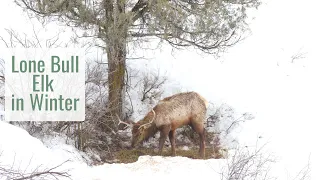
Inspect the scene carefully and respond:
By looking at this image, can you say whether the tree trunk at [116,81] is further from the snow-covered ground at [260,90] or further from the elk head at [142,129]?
the snow-covered ground at [260,90]

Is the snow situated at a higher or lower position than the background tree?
lower

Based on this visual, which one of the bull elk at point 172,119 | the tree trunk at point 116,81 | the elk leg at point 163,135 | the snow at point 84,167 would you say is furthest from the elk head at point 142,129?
the snow at point 84,167

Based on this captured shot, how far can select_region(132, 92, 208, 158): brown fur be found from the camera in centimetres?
1082

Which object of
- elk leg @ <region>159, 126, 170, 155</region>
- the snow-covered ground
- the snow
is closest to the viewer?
the snow

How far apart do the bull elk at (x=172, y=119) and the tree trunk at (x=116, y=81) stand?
2.39 ft

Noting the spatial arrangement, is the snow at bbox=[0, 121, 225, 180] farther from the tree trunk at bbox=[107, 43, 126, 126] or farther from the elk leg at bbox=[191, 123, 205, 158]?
the tree trunk at bbox=[107, 43, 126, 126]

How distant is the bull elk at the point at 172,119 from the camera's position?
10820 millimetres

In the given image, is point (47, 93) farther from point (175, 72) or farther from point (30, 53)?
point (175, 72)

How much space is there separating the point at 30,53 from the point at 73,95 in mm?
1241

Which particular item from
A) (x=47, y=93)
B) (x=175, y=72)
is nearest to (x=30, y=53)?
(x=47, y=93)

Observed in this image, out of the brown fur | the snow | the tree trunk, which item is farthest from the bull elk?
the snow

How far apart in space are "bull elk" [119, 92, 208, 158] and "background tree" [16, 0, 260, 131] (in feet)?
2.66

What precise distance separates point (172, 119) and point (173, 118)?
32mm

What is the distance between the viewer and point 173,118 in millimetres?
10828
